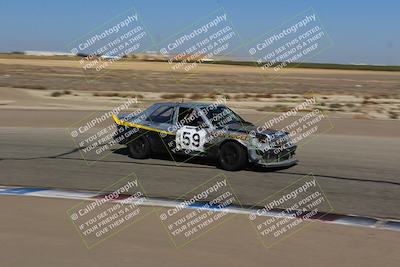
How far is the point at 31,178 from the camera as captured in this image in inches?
411

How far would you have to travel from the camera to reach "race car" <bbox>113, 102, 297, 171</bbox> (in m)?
10.8

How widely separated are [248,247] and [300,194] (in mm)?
3178

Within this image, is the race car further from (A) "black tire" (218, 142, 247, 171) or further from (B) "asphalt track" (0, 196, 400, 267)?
(B) "asphalt track" (0, 196, 400, 267)

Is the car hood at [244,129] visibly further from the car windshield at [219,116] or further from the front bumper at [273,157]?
the front bumper at [273,157]

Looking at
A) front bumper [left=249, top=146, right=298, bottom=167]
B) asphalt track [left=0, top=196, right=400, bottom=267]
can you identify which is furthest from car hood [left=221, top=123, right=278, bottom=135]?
asphalt track [left=0, top=196, right=400, bottom=267]

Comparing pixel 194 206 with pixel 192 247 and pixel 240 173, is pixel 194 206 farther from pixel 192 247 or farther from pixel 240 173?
pixel 240 173

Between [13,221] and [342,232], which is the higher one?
[13,221]

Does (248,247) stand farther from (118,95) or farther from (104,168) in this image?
(118,95)

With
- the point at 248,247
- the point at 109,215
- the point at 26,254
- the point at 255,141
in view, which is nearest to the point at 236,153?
the point at 255,141

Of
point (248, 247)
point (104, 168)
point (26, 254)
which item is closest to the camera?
point (26, 254)

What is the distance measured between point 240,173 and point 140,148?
2.57m

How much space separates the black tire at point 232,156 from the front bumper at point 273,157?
0.18 meters

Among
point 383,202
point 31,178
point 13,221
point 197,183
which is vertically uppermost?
point 31,178

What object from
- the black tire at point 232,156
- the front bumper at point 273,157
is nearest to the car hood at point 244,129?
the black tire at point 232,156
